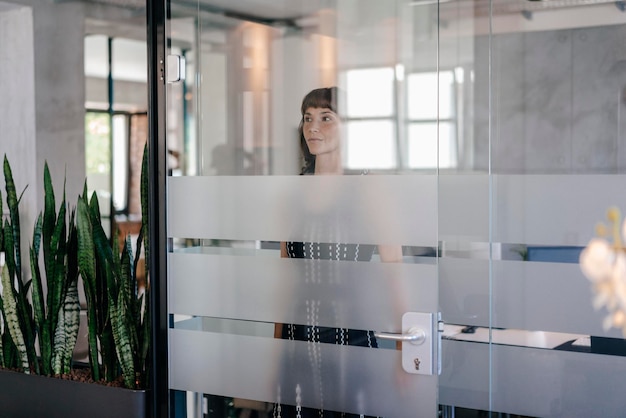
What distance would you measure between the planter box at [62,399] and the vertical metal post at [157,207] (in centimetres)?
9

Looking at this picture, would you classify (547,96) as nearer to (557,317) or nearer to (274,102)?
(557,317)

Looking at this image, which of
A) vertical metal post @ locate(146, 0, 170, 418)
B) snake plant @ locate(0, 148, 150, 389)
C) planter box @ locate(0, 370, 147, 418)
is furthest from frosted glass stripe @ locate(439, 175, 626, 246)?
planter box @ locate(0, 370, 147, 418)

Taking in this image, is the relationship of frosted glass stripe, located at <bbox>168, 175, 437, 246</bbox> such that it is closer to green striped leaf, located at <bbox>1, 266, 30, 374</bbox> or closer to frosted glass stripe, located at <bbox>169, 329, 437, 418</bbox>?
frosted glass stripe, located at <bbox>169, 329, 437, 418</bbox>

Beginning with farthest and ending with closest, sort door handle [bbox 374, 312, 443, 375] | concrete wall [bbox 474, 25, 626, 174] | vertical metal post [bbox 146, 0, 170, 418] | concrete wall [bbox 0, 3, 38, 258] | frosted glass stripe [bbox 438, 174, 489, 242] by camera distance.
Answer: concrete wall [bbox 0, 3, 38, 258]
vertical metal post [bbox 146, 0, 170, 418]
door handle [bbox 374, 312, 443, 375]
frosted glass stripe [bbox 438, 174, 489, 242]
concrete wall [bbox 474, 25, 626, 174]

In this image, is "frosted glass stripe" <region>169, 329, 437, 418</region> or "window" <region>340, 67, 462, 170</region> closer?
"window" <region>340, 67, 462, 170</region>

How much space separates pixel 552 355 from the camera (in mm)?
2465

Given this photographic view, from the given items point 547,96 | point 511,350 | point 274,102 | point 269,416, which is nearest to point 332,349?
point 269,416

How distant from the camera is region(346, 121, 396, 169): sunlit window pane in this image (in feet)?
9.01

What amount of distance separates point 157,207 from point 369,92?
3.47ft

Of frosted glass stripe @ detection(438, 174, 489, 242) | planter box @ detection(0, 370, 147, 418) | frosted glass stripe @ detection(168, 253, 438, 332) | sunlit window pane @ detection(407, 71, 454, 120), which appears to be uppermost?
sunlit window pane @ detection(407, 71, 454, 120)

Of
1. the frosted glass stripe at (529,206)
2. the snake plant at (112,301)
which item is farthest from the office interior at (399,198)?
the snake plant at (112,301)

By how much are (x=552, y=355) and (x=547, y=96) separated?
0.78 meters

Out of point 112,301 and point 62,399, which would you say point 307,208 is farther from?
point 62,399

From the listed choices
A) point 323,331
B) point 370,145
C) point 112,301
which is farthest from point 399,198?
point 112,301
